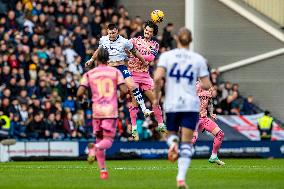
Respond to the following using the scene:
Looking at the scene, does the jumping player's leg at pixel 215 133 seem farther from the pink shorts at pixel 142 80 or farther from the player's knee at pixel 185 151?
the player's knee at pixel 185 151

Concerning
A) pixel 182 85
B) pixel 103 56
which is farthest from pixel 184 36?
pixel 103 56

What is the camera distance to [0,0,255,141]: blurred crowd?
39938 millimetres

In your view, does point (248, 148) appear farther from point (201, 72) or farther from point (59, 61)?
point (201, 72)

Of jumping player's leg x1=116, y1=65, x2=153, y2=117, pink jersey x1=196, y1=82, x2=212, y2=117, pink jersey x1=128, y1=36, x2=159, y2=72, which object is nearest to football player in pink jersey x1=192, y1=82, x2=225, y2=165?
pink jersey x1=196, y1=82, x2=212, y2=117

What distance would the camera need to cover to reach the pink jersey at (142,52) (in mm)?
29953

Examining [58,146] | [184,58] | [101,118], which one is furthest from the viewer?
[58,146]

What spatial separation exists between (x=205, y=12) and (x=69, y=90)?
967 cm

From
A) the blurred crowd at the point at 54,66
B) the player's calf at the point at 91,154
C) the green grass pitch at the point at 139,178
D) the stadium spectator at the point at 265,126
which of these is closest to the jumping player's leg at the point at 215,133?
the green grass pitch at the point at 139,178

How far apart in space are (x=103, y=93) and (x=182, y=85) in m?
2.40

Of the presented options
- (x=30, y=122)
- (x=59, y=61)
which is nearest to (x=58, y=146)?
(x=30, y=122)

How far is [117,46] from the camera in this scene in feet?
95.8

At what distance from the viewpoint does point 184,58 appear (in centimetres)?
2108

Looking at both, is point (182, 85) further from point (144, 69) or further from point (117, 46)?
point (144, 69)

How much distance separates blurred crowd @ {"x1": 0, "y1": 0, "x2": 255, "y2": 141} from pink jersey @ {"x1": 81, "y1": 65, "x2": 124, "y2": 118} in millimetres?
15679
